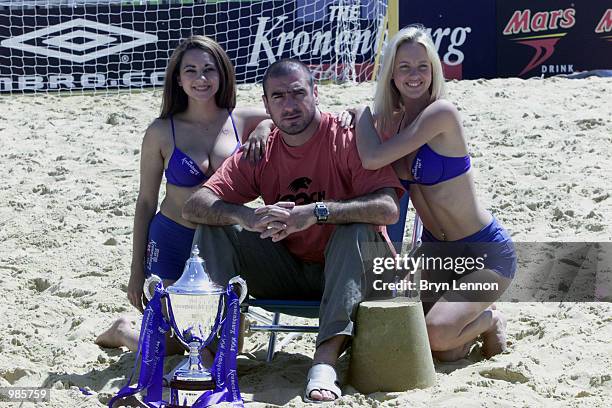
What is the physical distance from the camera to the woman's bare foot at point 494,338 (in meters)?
3.79

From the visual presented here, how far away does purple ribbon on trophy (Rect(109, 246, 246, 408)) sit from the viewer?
10.1 ft

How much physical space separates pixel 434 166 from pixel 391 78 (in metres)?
0.40

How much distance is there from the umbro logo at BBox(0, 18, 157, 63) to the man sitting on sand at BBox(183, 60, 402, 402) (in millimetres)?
6910

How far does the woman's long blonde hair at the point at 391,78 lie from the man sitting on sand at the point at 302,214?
260 mm

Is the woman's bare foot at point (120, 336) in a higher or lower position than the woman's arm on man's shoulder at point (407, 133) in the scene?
lower

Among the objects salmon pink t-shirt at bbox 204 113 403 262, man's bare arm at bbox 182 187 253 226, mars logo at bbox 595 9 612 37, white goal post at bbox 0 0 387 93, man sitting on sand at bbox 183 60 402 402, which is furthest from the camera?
mars logo at bbox 595 9 612 37

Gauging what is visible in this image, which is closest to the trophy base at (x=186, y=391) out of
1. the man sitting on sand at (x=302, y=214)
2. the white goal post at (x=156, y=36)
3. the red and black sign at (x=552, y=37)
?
the man sitting on sand at (x=302, y=214)

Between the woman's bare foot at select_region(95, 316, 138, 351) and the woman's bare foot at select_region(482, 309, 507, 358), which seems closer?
the woman's bare foot at select_region(482, 309, 507, 358)

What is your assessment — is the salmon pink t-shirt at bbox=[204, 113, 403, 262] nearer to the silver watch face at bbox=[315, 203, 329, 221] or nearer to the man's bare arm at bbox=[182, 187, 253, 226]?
the man's bare arm at bbox=[182, 187, 253, 226]

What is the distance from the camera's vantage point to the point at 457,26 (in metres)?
11.2

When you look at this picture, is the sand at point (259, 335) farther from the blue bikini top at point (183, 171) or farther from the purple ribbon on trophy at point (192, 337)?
the blue bikini top at point (183, 171)

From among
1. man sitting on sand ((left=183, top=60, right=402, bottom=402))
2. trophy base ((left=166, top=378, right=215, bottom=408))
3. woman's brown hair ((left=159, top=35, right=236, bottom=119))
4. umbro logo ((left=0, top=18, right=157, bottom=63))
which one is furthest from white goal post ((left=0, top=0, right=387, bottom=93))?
trophy base ((left=166, top=378, right=215, bottom=408))

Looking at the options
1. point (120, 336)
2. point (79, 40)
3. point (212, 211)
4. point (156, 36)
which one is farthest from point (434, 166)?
point (79, 40)

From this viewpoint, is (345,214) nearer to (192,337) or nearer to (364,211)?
(364,211)
